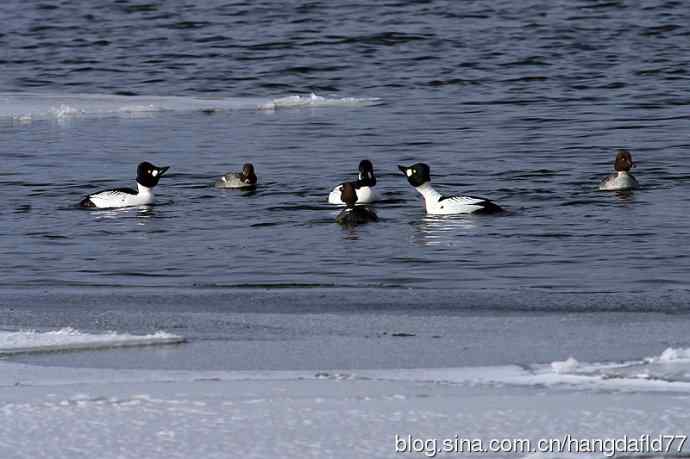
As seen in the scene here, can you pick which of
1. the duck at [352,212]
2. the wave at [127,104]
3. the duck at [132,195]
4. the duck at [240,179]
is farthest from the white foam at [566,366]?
the wave at [127,104]

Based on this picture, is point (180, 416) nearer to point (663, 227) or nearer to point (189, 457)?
point (189, 457)

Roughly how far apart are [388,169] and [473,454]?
14169mm

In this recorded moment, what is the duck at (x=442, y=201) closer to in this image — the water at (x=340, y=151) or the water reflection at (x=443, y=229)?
the water reflection at (x=443, y=229)

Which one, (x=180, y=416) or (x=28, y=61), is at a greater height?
(x=180, y=416)

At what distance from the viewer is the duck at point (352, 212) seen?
1644 cm

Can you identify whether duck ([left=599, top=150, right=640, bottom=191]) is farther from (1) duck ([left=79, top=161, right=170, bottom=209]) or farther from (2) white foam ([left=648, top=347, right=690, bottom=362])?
(2) white foam ([left=648, top=347, right=690, bottom=362])

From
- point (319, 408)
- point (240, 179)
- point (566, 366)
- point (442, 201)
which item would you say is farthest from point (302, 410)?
point (240, 179)

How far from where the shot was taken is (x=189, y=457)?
7066mm

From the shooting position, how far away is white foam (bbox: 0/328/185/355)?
950cm

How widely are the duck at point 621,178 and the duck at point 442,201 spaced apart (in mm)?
1672

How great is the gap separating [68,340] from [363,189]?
28.3 feet

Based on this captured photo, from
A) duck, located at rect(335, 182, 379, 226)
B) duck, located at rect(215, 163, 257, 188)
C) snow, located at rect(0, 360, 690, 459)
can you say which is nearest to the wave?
duck, located at rect(215, 163, 257, 188)

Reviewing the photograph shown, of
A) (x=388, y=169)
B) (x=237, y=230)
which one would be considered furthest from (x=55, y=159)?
(x=237, y=230)

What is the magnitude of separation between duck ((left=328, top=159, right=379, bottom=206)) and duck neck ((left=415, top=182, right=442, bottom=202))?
0.60 m
